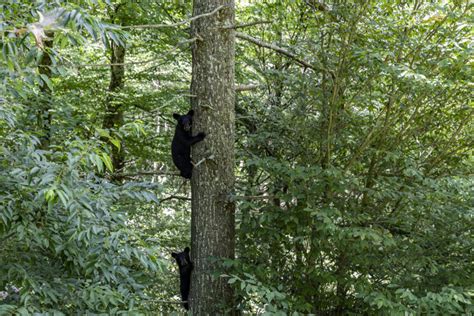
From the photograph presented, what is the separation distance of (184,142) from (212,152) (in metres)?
0.35

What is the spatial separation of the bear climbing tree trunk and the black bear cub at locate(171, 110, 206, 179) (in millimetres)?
80

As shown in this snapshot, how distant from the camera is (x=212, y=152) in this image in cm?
477

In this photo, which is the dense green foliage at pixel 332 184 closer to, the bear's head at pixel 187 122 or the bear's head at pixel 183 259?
the bear's head at pixel 183 259

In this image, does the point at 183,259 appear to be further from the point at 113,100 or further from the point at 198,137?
the point at 113,100

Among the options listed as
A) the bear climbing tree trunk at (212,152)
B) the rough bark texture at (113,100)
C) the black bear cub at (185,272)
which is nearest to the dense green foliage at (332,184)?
the bear climbing tree trunk at (212,152)

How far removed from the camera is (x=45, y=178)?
264 centimetres

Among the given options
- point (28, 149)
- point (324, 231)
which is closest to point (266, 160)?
point (324, 231)

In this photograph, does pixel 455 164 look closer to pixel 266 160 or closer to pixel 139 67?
pixel 266 160

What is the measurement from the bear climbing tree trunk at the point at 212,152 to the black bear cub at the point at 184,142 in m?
0.08

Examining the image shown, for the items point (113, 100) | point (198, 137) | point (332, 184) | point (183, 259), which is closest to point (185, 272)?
point (183, 259)

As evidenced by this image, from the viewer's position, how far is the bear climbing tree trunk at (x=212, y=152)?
4754 millimetres

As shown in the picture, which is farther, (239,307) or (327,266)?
(327,266)

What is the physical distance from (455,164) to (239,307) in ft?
9.17

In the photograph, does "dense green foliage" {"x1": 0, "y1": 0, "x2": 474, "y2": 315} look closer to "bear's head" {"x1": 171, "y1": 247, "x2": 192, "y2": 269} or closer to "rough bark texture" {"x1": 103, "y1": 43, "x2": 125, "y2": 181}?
"bear's head" {"x1": 171, "y1": 247, "x2": 192, "y2": 269}
